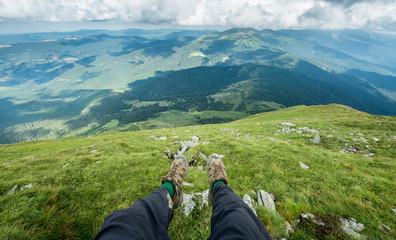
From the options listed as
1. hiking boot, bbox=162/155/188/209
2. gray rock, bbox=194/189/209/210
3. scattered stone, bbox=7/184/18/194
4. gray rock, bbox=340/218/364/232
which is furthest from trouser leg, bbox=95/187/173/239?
scattered stone, bbox=7/184/18/194

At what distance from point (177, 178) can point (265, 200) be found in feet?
13.3

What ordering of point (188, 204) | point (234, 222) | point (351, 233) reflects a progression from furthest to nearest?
point (188, 204) → point (351, 233) → point (234, 222)

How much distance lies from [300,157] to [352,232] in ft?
24.4

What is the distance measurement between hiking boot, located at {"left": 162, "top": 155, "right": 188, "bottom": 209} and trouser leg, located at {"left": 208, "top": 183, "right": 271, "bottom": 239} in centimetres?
194

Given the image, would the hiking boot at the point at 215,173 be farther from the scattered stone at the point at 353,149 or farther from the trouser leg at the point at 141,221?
the scattered stone at the point at 353,149

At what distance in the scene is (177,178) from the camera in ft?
23.8

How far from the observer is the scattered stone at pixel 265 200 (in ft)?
21.3

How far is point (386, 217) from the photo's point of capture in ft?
16.9

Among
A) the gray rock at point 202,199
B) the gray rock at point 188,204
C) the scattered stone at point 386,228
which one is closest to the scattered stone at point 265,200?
the gray rock at point 202,199

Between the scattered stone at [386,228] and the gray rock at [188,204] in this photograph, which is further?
the gray rock at [188,204]

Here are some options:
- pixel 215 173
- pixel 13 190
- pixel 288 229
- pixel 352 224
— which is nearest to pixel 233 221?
pixel 288 229

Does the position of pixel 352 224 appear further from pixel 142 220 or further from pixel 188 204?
pixel 142 220

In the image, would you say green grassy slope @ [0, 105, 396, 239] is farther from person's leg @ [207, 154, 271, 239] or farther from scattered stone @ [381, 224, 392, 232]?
person's leg @ [207, 154, 271, 239]

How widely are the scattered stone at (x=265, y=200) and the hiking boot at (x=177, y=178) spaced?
3.47 meters
